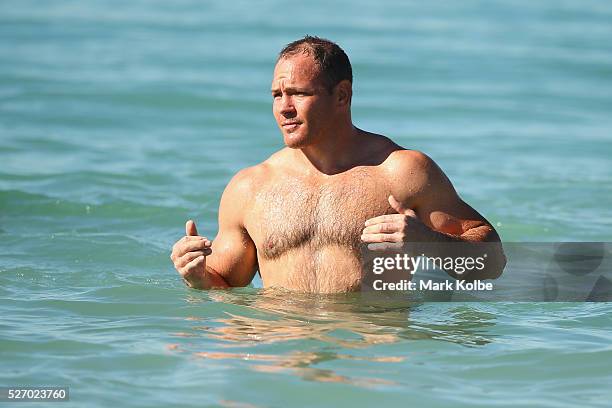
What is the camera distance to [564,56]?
18906mm

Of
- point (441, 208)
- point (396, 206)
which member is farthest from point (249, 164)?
point (396, 206)

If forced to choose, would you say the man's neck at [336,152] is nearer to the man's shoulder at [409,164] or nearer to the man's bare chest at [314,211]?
the man's bare chest at [314,211]

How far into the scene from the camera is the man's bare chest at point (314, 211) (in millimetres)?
5957

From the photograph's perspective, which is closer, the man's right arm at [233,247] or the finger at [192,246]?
the finger at [192,246]

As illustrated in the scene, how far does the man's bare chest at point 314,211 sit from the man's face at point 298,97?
0.27 meters

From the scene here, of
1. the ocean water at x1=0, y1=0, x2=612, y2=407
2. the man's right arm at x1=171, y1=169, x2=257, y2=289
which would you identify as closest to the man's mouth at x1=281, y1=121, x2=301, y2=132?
the man's right arm at x1=171, y1=169, x2=257, y2=289

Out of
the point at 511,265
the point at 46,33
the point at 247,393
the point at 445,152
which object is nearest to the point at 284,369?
the point at 247,393

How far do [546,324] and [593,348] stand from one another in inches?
18.3

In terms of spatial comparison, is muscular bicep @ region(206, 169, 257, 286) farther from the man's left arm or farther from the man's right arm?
the man's left arm

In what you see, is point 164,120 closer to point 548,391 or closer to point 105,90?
point 105,90

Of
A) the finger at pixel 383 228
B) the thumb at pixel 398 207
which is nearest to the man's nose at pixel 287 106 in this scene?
the thumb at pixel 398 207

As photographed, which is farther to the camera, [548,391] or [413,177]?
[413,177]

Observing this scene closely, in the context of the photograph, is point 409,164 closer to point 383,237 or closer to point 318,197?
point 318,197

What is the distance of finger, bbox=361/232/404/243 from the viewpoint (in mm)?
5395
